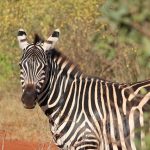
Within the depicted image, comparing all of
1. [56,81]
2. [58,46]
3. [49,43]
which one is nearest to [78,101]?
[56,81]

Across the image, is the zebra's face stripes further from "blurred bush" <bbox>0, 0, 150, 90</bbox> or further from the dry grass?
"blurred bush" <bbox>0, 0, 150, 90</bbox>

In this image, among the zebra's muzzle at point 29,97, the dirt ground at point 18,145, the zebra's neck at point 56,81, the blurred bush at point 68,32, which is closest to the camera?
the zebra's muzzle at point 29,97

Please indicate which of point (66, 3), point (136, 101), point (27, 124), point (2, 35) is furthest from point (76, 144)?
point (2, 35)

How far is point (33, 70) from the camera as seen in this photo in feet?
23.8

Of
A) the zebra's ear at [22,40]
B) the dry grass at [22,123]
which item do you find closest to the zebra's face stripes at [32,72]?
the zebra's ear at [22,40]

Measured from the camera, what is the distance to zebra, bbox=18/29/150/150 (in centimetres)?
664

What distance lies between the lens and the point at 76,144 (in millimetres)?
6707

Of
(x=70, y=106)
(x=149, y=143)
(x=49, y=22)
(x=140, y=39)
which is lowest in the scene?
(x=149, y=143)

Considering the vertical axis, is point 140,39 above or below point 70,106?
below

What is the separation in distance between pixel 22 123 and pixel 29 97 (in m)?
5.66

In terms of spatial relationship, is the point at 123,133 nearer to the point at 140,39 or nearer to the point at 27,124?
the point at 140,39

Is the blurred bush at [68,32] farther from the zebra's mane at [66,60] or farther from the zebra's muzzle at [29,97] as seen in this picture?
the zebra's muzzle at [29,97]

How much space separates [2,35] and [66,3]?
2173 millimetres

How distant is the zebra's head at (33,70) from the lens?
278 inches
